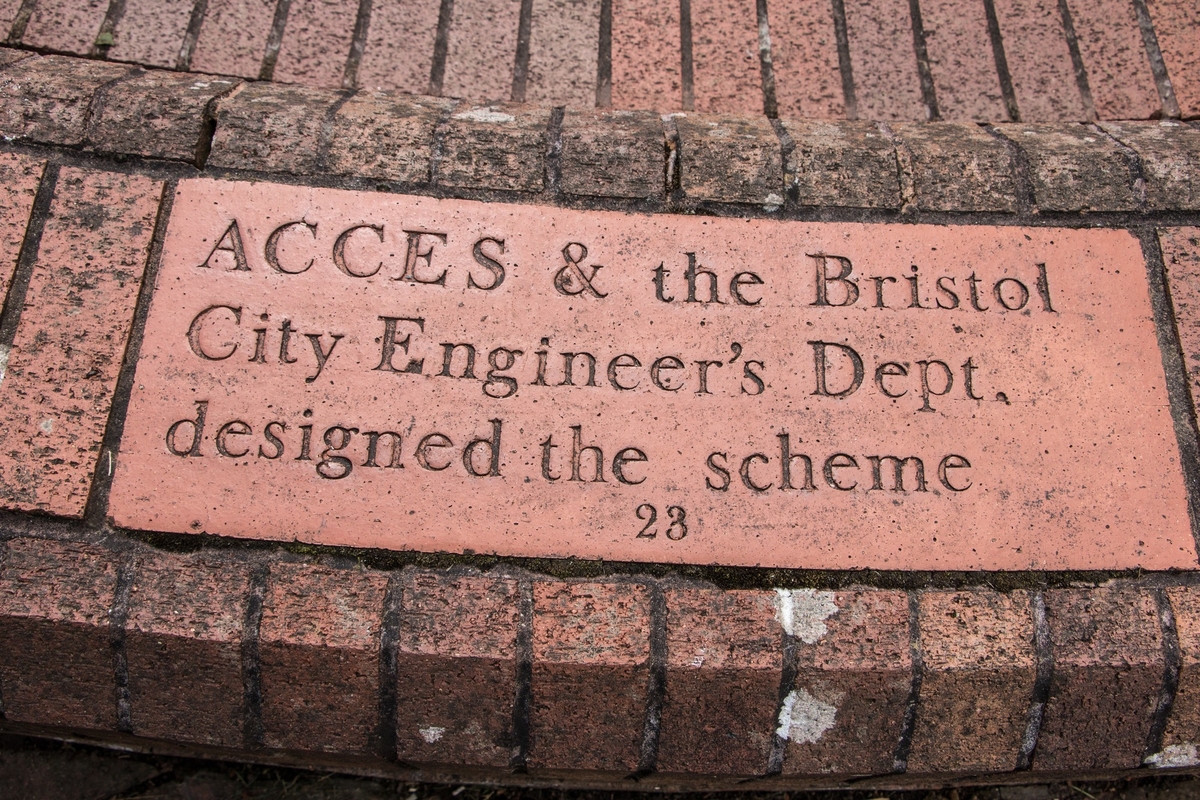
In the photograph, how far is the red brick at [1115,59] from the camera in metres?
2.21

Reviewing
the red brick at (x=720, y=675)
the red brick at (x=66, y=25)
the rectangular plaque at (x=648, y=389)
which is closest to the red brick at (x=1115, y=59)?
the rectangular plaque at (x=648, y=389)

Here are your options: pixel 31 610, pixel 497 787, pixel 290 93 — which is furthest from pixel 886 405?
pixel 31 610

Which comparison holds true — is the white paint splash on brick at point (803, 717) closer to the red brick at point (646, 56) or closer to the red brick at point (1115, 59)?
the red brick at point (646, 56)

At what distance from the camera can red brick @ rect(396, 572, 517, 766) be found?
5.25 feet

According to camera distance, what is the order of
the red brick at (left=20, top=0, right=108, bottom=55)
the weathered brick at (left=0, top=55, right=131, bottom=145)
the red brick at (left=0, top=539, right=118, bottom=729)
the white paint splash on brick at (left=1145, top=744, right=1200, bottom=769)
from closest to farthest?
the red brick at (left=0, top=539, right=118, bottom=729) < the white paint splash on brick at (left=1145, top=744, right=1200, bottom=769) < the weathered brick at (left=0, top=55, right=131, bottom=145) < the red brick at (left=20, top=0, right=108, bottom=55)

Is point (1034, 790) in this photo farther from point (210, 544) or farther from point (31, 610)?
point (31, 610)

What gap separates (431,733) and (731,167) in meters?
1.37

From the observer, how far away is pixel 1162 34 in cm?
227

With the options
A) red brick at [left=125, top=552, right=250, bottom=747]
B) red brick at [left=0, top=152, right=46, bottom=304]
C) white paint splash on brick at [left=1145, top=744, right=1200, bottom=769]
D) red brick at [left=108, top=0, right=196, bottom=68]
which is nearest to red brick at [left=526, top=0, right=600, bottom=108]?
red brick at [left=108, top=0, right=196, bottom=68]

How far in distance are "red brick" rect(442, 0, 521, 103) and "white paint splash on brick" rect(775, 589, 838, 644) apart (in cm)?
140

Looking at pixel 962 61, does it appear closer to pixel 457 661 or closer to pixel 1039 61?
pixel 1039 61

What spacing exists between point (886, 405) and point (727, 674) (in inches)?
25.2

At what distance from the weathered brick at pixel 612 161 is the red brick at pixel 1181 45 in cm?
141

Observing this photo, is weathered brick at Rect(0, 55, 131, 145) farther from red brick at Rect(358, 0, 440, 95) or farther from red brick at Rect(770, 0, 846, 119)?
red brick at Rect(770, 0, 846, 119)
